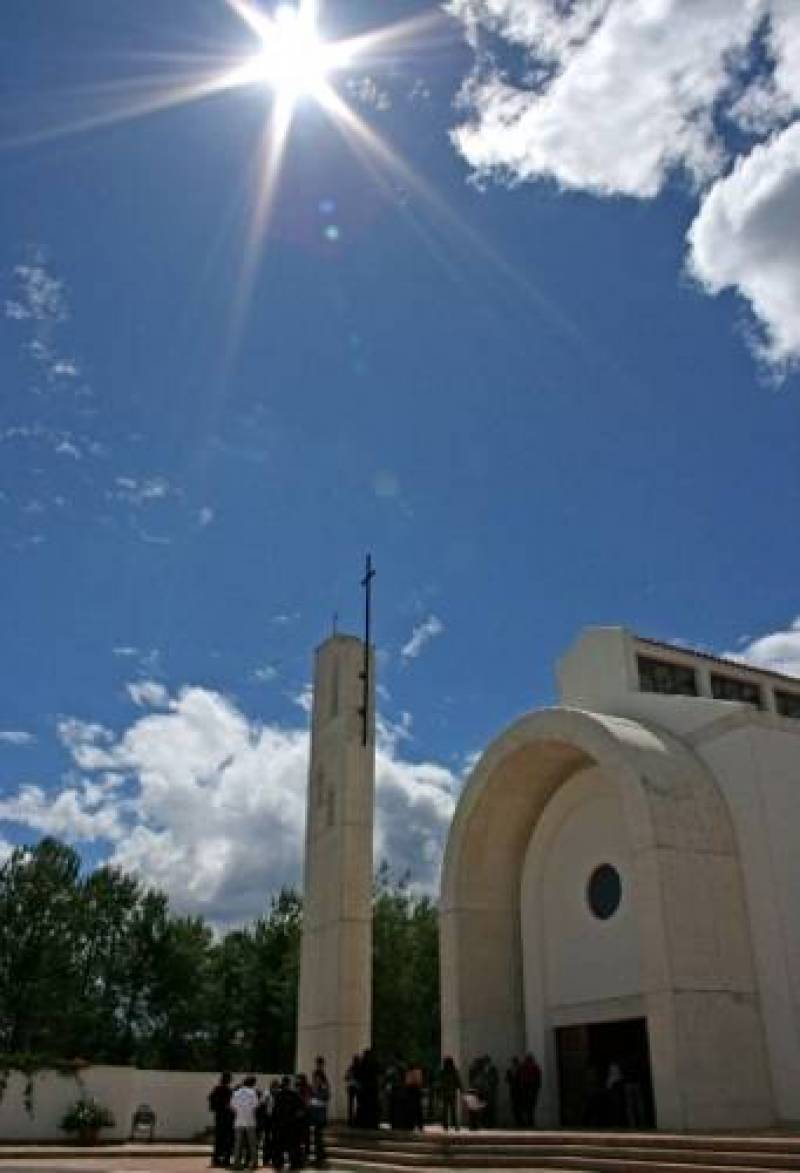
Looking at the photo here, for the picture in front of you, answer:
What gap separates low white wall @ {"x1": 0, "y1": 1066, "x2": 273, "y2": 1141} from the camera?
68.8 feet

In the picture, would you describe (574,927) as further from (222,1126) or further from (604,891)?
(222,1126)

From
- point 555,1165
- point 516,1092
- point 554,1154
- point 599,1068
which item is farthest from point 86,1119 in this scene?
point 555,1165

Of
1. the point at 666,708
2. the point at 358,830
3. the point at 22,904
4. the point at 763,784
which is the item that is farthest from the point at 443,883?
the point at 22,904

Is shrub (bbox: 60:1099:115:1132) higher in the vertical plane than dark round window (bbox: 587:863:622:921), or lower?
lower

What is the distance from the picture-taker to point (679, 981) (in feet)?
53.0

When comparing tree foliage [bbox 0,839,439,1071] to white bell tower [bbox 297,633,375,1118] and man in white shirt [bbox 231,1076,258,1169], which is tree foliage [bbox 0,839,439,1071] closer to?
white bell tower [bbox 297,633,375,1118]

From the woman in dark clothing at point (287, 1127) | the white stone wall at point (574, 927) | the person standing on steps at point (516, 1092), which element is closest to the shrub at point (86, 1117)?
the person standing on steps at point (516, 1092)

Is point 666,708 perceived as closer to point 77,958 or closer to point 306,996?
point 306,996

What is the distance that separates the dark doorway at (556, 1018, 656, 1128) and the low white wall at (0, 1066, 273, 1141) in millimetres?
9639

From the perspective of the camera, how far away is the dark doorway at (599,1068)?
19250 mm

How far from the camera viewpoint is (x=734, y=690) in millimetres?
24984

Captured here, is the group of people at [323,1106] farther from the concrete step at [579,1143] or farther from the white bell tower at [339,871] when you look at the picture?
the white bell tower at [339,871]

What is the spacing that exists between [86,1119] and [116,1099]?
983 millimetres

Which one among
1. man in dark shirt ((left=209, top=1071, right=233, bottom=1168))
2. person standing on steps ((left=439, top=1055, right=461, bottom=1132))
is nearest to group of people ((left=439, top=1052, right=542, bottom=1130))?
person standing on steps ((left=439, top=1055, right=461, bottom=1132))
